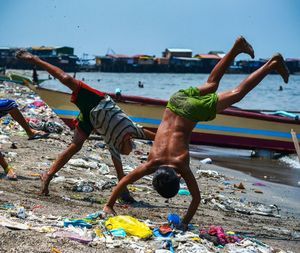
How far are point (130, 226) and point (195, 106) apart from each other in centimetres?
118

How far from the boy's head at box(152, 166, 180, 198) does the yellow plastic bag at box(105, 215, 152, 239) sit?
0.33m

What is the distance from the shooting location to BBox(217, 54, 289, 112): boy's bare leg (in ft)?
16.1

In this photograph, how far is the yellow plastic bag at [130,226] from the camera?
14.1ft

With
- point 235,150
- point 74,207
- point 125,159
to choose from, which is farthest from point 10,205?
point 235,150

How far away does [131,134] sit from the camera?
5828 millimetres

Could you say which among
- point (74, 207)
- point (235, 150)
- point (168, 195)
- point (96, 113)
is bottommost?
point (235, 150)

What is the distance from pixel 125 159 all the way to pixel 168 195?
206 inches

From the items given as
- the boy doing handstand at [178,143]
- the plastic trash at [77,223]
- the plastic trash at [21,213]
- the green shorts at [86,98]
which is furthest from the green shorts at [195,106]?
the plastic trash at [21,213]

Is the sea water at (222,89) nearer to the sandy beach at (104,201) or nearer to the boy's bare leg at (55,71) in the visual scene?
the sandy beach at (104,201)

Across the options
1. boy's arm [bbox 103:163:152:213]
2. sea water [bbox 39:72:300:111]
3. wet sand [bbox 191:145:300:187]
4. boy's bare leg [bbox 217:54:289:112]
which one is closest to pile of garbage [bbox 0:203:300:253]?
boy's arm [bbox 103:163:152:213]

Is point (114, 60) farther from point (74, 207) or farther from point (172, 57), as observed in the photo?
point (74, 207)

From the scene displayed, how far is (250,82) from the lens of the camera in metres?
5.13

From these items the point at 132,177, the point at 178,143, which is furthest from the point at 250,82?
the point at 132,177

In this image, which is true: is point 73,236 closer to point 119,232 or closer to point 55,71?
point 119,232
